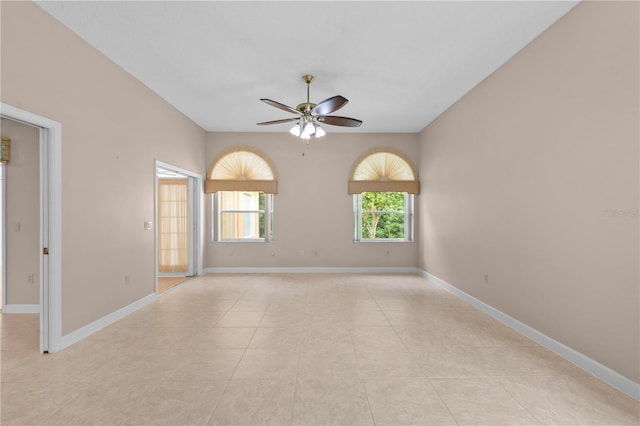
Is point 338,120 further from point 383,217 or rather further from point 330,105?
point 383,217

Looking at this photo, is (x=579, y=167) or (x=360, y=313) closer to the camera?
(x=579, y=167)

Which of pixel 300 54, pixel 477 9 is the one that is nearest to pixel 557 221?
pixel 477 9

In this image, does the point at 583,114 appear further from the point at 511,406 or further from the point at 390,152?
the point at 390,152

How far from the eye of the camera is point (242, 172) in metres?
6.30

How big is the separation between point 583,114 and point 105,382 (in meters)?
4.43

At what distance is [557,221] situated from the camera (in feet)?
8.69

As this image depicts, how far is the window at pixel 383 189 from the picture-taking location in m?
6.29

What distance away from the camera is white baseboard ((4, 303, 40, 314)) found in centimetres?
381

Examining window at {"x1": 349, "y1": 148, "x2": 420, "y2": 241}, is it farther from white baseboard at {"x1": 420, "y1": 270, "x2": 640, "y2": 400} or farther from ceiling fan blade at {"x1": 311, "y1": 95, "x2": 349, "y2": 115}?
ceiling fan blade at {"x1": 311, "y1": 95, "x2": 349, "y2": 115}

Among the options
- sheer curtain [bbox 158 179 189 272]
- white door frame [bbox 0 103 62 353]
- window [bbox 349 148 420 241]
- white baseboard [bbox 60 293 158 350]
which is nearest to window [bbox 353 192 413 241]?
window [bbox 349 148 420 241]

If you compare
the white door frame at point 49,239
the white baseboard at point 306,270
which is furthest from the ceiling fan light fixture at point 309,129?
the white baseboard at point 306,270

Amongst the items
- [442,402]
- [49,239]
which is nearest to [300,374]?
[442,402]

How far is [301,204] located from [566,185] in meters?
4.58

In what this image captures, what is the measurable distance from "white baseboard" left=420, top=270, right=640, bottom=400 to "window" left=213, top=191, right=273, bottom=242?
14.0 ft
